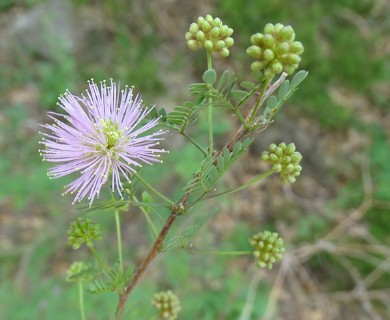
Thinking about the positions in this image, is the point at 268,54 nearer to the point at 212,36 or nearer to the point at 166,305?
the point at 212,36

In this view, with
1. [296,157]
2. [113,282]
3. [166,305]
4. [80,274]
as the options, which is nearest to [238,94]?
A: [296,157]

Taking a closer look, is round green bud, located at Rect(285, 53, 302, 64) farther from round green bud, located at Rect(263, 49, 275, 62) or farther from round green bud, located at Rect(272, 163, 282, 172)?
round green bud, located at Rect(272, 163, 282, 172)

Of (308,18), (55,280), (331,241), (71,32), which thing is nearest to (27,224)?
(55,280)

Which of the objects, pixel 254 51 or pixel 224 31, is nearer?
pixel 254 51

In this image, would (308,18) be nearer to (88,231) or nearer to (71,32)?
(71,32)

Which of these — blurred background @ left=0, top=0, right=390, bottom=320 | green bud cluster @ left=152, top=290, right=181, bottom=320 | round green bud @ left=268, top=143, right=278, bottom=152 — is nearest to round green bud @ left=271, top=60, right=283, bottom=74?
round green bud @ left=268, top=143, right=278, bottom=152

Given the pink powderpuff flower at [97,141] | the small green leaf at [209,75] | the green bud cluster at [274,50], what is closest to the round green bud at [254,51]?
the green bud cluster at [274,50]

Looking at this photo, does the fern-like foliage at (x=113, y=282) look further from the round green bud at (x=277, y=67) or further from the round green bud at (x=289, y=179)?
the round green bud at (x=277, y=67)
